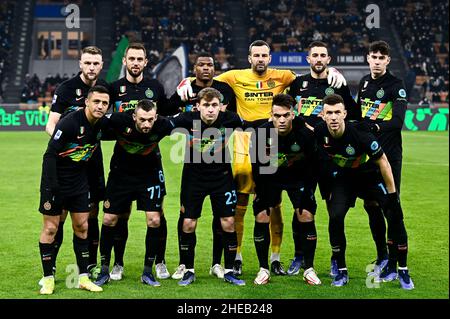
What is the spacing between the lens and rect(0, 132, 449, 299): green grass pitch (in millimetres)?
7066

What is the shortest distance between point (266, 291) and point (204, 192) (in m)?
1.13

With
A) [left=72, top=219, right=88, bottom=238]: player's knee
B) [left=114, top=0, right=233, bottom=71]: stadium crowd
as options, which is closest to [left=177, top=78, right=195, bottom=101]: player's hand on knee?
[left=72, top=219, right=88, bottom=238]: player's knee

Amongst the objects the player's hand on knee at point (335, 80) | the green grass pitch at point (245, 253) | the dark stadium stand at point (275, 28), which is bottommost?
the green grass pitch at point (245, 253)

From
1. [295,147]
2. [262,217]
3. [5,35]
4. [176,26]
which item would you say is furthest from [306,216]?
[5,35]

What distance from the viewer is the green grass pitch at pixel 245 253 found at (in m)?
7.07

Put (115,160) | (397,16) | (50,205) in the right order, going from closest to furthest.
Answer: (50,205) → (115,160) → (397,16)

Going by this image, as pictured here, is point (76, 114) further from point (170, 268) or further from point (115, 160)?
point (170, 268)

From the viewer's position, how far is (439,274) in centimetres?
791

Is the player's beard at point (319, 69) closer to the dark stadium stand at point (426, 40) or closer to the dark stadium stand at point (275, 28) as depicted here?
the dark stadium stand at point (426, 40)

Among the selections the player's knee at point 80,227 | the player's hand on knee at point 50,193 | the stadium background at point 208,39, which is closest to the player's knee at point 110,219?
the player's knee at point 80,227

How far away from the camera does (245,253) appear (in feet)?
30.1

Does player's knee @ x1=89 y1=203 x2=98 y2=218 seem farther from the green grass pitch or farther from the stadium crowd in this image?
the stadium crowd

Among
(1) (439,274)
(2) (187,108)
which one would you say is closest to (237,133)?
(2) (187,108)

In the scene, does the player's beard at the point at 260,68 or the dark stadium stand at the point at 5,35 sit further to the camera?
the dark stadium stand at the point at 5,35
